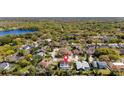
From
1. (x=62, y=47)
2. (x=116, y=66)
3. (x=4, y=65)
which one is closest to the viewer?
(x=116, y=66)

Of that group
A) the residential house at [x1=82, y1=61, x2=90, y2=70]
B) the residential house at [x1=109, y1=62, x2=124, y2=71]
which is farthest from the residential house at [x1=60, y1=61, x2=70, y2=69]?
the residential house at [x1=109, y1=62, x2=124, y2=71]

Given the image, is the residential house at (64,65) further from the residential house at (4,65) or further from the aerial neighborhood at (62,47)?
the residential house at (4,65)

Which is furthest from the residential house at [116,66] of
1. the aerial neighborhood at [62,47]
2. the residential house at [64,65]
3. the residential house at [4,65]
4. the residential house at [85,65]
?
the residential house at [4,65]

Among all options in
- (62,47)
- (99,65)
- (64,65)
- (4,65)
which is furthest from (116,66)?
(4,65)

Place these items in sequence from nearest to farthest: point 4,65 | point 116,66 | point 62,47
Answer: point 116,66 → point 4,65 → point 62,47

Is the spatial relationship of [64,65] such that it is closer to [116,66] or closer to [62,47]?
[62,47]

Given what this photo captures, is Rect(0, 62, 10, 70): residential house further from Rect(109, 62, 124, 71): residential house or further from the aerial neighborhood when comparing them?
Rect(109, 62, 124, 71): residential house
